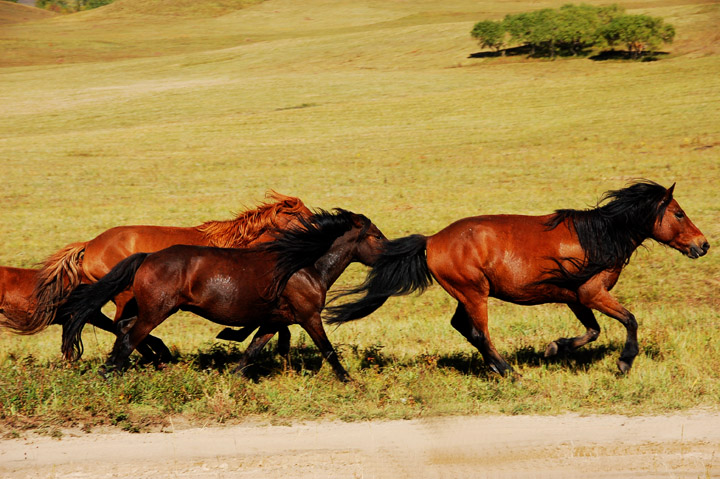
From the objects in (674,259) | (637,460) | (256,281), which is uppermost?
(256,281)

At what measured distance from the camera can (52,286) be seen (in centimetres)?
891

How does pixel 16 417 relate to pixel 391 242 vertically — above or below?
below

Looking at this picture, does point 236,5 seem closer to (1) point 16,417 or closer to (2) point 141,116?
(2) point 141,116

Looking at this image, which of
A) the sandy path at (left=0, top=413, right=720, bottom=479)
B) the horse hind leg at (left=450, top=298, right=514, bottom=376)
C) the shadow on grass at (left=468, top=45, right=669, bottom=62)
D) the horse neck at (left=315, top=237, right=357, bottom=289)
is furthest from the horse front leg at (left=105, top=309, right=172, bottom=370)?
the shadow on grass at (left=468, top=45, right=669, bottom=62)

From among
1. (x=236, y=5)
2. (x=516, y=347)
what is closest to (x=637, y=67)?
(x=516, y=347)

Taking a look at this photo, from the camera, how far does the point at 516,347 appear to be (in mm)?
9250

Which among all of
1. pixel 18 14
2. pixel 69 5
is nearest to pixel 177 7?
pixel 18 14

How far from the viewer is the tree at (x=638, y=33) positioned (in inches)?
2004

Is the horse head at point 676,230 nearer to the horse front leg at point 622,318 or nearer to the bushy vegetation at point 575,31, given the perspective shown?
the horse front leg at point 622,318

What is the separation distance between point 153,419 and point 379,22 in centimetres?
8350

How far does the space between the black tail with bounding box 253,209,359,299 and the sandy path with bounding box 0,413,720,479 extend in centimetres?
167

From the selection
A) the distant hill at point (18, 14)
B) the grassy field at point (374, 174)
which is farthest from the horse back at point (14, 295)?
the distant hill at point (18, 14)

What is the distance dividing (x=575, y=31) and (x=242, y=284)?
5139 cm

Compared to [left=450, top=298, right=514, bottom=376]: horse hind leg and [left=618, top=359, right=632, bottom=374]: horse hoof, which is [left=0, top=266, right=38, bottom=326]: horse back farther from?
[left=618, top=359, right=632, bottom=374]: horse hoof
